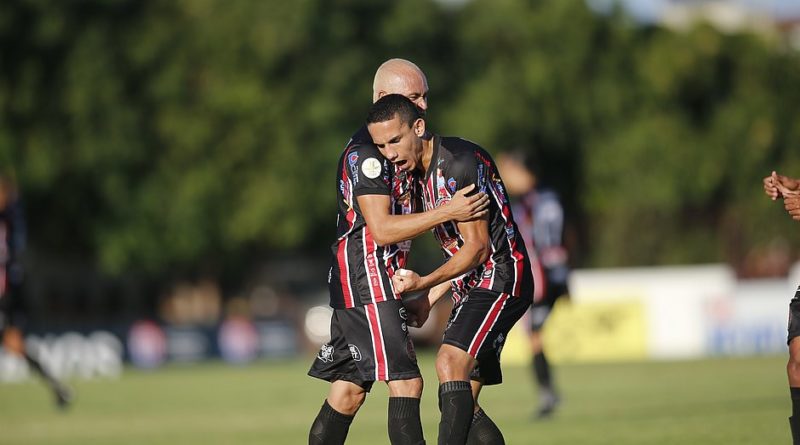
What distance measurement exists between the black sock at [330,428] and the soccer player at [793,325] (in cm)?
290

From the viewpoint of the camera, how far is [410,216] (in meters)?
8.39

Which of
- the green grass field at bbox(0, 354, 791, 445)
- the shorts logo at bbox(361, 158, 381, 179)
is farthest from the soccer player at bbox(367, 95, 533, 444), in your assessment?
the green grass field at bbox(0, 354, 791, 445)

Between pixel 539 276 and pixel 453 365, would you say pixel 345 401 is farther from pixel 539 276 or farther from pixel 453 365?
pixel 539 276

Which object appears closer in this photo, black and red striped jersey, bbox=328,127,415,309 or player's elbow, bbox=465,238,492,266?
player's elbow, bbox=465,238,492,266

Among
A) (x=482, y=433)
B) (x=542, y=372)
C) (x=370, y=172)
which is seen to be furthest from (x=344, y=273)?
(x=542, y=372)

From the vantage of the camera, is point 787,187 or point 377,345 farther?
point 787,187

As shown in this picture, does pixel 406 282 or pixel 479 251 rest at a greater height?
pixel 479 251

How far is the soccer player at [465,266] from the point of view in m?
8.33

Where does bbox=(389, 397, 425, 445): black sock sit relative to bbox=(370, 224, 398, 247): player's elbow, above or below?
below

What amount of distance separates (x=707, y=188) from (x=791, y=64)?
20.8ft

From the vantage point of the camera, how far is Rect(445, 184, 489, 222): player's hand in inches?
324

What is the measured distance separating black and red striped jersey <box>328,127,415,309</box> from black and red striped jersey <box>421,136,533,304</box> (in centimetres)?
21

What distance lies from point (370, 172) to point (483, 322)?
1.19m

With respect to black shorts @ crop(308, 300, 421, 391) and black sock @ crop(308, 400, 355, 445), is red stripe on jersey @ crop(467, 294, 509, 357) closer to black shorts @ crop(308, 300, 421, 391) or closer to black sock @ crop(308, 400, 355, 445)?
black shorts @ crop(308, 300, 421, 391)
